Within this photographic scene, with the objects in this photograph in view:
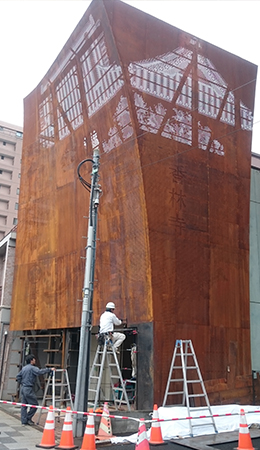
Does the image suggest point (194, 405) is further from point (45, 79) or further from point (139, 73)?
point (45, 79)

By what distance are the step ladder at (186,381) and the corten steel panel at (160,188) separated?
0.31 metres

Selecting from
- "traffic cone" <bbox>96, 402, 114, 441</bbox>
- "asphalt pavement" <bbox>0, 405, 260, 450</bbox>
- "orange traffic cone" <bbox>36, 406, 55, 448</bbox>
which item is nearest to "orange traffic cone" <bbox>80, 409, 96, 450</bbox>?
"asphalt pavement" <bbox>0, 405, 260, 450</bbox>

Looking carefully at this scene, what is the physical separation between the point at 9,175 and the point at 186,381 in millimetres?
55488

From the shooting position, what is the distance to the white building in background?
58219 mm

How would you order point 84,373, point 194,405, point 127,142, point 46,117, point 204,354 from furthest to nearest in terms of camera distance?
point 46,117
point 127,142
point 204,354
point 194,405
point 84,373

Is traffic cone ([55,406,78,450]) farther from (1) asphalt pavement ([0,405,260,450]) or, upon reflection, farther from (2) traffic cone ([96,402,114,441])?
(2) traffic cone ([96,402,114,441])

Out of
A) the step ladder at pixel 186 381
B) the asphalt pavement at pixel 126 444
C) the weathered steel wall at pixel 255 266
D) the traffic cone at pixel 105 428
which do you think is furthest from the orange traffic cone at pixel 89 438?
the weathered steel wall at pixel 255 266

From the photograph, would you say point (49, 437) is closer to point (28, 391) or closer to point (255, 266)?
point (28, 391)

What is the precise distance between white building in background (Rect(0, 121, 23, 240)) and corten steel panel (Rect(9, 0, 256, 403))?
45.1m

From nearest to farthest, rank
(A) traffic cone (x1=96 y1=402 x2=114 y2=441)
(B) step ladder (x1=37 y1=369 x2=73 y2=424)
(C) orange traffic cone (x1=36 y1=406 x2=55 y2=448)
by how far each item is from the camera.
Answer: (C) orange traffic cone (x1=36 y1=406 x2=55 y2=448)
(A) traffic cone (x1=96 y1=402 x2=114 y2=441)
(B) step ladder (x1=37 y1=369 x2=73 y2=424)

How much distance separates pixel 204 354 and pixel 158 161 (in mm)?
5531

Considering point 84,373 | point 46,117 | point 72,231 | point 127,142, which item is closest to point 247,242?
point 127,142

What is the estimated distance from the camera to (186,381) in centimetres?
989

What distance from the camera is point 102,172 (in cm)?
1301
